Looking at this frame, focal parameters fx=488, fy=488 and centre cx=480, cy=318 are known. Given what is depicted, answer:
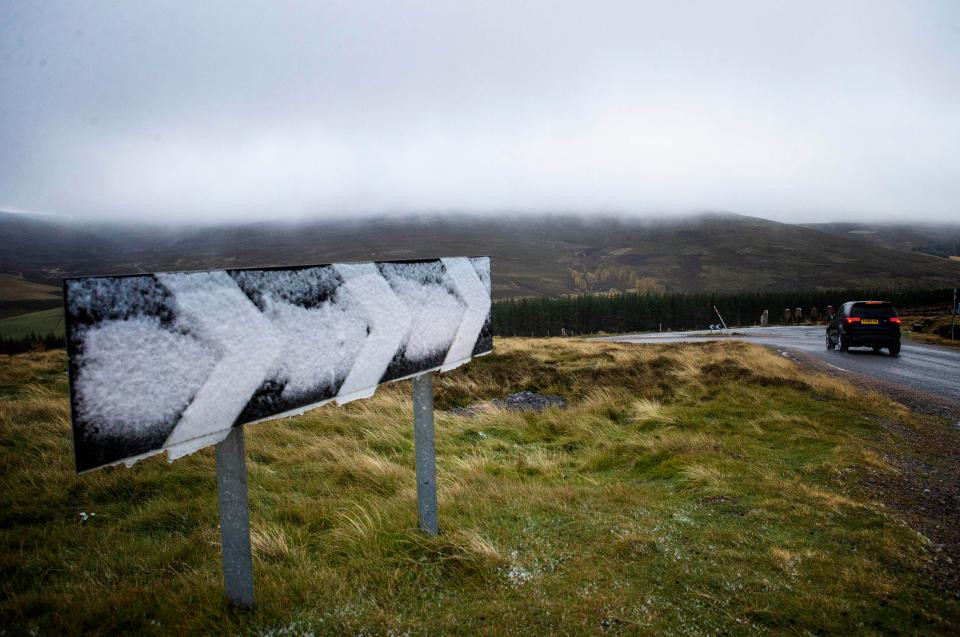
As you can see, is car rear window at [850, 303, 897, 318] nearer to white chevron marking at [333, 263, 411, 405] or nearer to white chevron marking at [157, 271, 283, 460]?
white chevron marking at [333, 263, 411, 405]

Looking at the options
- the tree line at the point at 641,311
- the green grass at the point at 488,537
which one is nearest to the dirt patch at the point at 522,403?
the green grass at the point at 488,537

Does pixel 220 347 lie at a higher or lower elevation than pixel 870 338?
higher

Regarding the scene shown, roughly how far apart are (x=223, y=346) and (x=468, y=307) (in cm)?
191

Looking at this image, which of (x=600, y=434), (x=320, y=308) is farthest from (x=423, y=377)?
(x=600, y=434)

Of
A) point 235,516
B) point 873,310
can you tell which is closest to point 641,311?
point 873,310

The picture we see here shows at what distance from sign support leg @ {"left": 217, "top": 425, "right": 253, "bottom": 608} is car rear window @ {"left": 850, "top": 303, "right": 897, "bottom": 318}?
73.5ft

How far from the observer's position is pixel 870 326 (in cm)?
1845

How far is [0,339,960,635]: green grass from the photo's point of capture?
107 inches

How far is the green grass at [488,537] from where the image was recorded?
8.95 feet

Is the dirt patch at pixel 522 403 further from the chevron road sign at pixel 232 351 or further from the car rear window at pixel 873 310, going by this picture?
the car rear window at pixel 873 310

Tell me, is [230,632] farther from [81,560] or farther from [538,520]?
[538,520]

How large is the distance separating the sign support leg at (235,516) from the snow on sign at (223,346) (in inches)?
10.5

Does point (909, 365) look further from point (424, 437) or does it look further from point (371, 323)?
point (371, 323)

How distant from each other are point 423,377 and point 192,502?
2.85 metres
